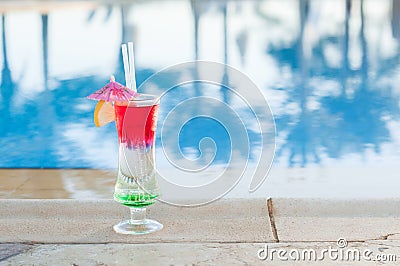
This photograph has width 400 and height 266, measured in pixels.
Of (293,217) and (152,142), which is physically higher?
(152,142)

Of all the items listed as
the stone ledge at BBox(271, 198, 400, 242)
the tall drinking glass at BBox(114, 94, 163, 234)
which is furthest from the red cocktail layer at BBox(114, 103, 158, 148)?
the stone ledge at BBox(271, 198, 400, 242)

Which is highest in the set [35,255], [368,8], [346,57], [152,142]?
[368,8]

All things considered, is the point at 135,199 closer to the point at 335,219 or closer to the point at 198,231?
the point at 198,231

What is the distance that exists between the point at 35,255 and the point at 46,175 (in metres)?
1.39

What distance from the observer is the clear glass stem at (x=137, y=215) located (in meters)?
3.13

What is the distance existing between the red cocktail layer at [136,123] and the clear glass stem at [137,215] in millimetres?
245

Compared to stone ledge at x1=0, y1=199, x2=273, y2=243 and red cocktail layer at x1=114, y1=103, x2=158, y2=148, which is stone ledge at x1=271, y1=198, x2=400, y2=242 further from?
red cocktail layer at x1=114, y1=103, x2=158, y2=148

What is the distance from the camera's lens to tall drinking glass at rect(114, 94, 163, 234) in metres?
3.07

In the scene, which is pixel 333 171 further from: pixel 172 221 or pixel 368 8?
pixel 368 8

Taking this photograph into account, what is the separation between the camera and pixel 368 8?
43.4ft

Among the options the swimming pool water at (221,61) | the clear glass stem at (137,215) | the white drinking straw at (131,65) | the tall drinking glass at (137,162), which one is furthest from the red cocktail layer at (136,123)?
the swimming pool water at (221,61)

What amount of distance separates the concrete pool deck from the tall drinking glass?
0.10 metres

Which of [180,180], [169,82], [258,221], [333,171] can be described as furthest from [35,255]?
[169,82]

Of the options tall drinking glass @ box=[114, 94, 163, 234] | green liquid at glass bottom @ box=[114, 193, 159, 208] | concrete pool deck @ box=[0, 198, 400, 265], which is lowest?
concrete pool deck @ box=[0, 198, 400, 265]
